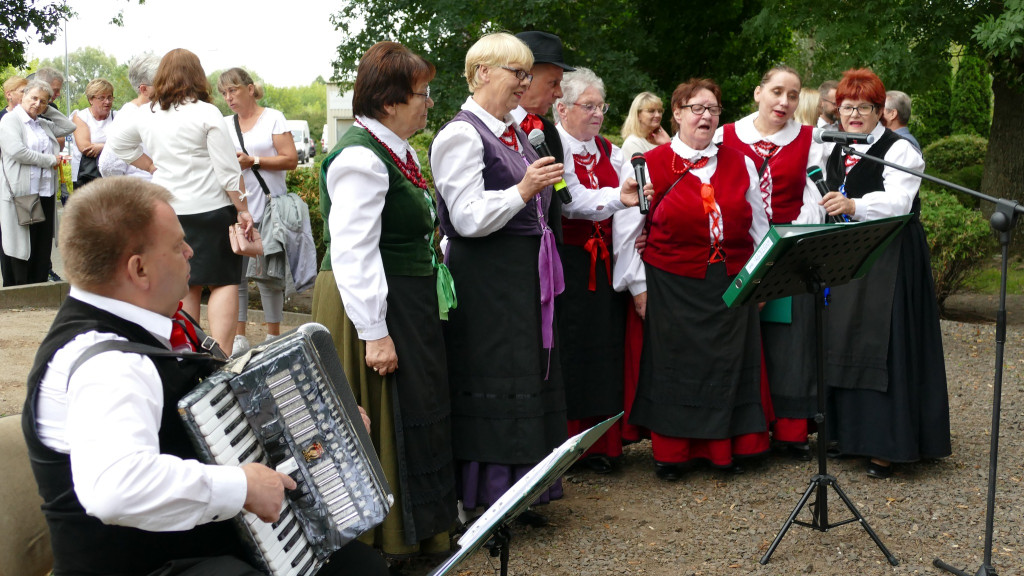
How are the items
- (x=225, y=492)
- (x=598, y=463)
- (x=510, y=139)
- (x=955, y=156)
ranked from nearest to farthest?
(x=225, y=492) < (x=510, y=139) < (x=598, y=463) < (x=955, y=156)

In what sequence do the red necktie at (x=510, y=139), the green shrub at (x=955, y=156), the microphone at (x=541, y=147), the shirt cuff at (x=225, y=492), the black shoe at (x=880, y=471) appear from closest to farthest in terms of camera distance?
1. the shirt cuff at (x=225, y=492)
2. the red necktie at (x=510, y=139)
3. the microphone at (x=541, y=147)
4. the black shoe at (x=880, y=471)
5. the green shrub at (x=955, y=156)

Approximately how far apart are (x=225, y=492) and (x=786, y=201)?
3.81 meters

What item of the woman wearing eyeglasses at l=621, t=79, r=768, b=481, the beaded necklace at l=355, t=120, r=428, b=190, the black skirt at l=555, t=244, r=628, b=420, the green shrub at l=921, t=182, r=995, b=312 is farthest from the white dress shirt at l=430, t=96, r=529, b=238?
the green shrub at l=921, t=182, r=995, b=312

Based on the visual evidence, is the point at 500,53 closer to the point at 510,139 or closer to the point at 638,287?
the point at 510,139

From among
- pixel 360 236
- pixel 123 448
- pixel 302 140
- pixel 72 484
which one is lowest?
pixel 72 484

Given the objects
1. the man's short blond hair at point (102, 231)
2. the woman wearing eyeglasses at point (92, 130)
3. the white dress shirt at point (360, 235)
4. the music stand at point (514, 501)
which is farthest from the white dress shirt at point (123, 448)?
the woman wearing eyeglasses at point (92, 130)

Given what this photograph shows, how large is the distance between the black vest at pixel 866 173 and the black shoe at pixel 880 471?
133 cm

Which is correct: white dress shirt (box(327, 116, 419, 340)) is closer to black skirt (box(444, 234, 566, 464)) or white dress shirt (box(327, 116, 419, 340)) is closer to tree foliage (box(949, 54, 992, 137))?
black skirt (box(444, 234, 566, 464))

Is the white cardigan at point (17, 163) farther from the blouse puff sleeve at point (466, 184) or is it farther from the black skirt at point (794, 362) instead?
the black skirt at point (794, 362)

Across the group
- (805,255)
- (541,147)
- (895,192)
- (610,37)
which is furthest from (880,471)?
(610,37)

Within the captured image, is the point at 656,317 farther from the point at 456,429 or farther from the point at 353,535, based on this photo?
the point at 353,535

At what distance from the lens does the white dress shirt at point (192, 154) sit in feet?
17.9

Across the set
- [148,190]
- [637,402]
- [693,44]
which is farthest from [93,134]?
[693,44]

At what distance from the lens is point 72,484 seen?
2113mm
